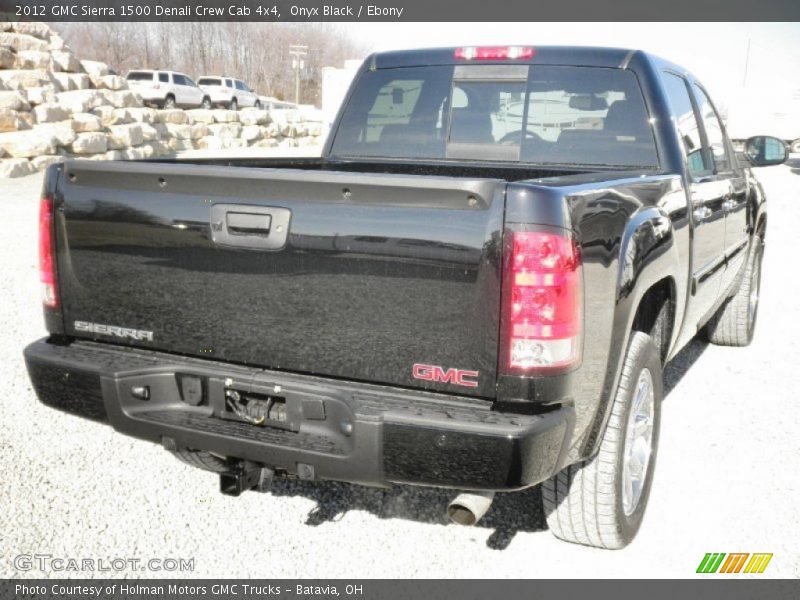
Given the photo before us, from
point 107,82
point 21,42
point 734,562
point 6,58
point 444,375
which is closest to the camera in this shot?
point 444,375

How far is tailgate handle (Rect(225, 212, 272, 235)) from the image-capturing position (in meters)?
2.65

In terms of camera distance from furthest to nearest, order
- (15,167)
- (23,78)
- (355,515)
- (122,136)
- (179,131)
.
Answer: (179,131) < (122,136) < (23,78) < (15,167) < (355,515)

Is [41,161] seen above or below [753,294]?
below

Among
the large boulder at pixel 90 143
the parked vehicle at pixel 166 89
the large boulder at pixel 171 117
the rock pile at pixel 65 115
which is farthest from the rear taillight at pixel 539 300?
the parked vehicle at pixel 166 89

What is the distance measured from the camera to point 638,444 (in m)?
3.43

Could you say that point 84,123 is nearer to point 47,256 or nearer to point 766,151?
point 766,151

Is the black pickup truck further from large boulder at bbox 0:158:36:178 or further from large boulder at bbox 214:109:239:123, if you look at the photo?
large boulder at bbox 214:109:239:123

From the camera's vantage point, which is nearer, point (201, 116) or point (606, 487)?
point (606, 487)

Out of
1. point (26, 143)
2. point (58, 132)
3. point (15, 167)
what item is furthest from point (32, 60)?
point (15, 167)

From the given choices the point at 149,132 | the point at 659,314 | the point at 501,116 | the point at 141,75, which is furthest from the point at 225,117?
the point at 659,314

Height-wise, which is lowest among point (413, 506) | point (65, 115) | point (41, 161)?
point (41, 161)

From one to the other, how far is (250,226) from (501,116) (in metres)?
2.18

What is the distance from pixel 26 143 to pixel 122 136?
13.5 ft

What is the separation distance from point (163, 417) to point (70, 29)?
71.3m
